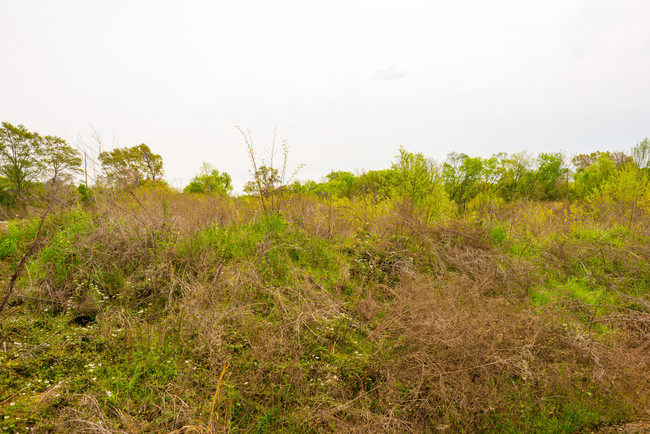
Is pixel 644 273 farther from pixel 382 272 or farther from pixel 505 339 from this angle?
pixel 382 272

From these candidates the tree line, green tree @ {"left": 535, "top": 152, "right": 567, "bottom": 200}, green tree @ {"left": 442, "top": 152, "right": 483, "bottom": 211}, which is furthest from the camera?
green tree @ {"left": 535, "top": 152, "right": 567, "bottom": 200}

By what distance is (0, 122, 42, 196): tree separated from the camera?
1827cm

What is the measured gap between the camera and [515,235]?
6.90 metres

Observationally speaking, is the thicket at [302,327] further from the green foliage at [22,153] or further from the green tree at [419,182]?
the green foliage at [22,153]

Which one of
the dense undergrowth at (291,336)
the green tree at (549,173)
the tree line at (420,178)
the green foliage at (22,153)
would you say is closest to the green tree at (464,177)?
the tree line at (420,178)

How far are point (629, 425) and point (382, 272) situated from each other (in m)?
3.05

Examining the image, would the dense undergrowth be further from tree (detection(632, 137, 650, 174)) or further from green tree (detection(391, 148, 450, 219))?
tree (detection(632, 137, 650, 174))

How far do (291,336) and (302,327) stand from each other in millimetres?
228

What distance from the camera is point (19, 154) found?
62.7 feet

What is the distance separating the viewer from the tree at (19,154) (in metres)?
18.3

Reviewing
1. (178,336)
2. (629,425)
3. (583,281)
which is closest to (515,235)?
(583,281)

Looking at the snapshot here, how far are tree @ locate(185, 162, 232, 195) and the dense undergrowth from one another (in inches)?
206

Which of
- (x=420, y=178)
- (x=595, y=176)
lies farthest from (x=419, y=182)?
(x=595, y=176)

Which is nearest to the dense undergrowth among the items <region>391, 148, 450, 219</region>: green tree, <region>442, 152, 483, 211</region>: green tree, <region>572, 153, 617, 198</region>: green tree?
<region>391, 148, 450, 219</region>: green tree
